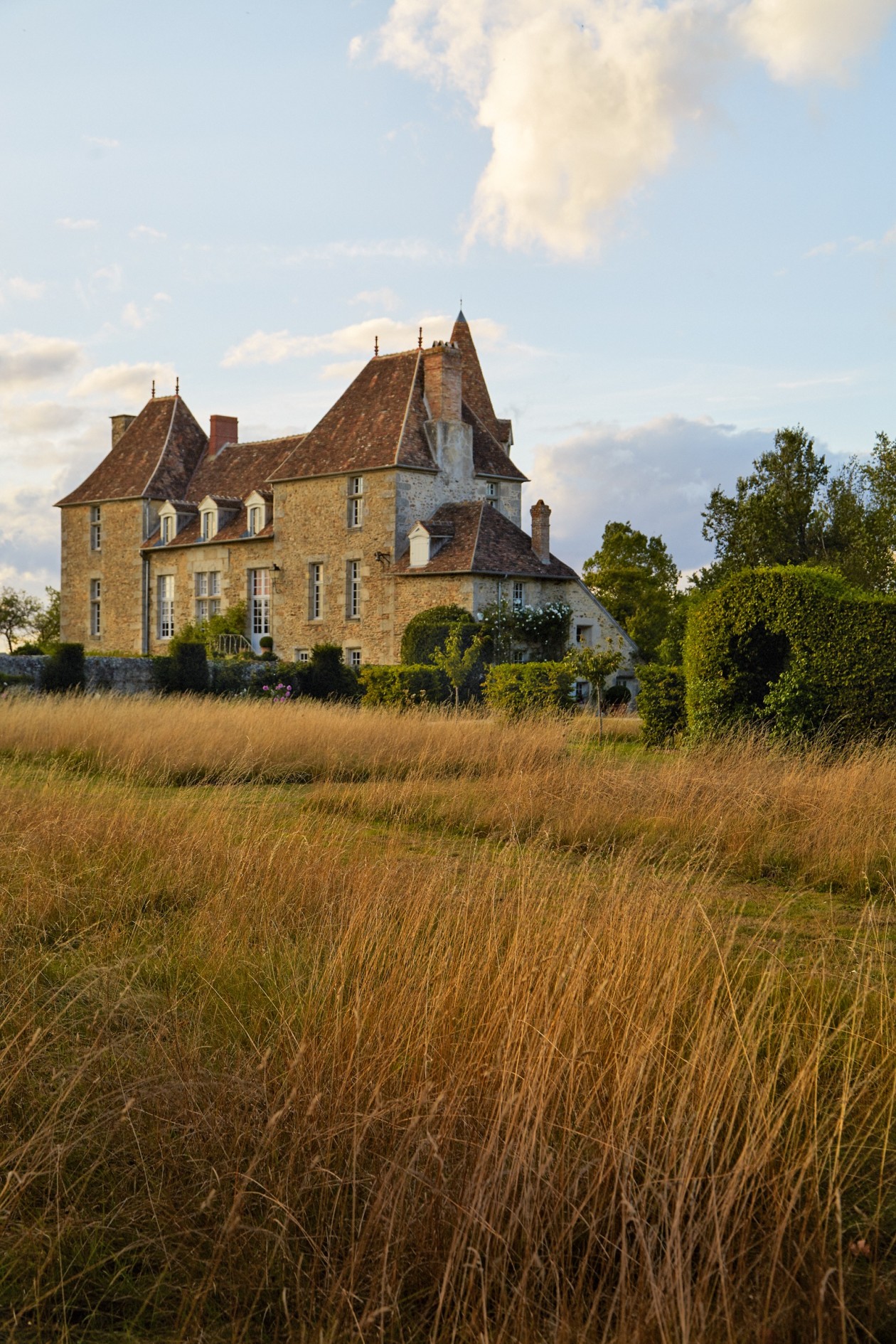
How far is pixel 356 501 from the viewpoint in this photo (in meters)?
36.4

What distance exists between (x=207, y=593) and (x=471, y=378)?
1241 centimetres

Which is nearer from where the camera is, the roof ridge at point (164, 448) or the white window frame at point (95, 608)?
the roof ridge at point (164, 448)

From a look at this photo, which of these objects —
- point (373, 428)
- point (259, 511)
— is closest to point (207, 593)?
point (259, 511)

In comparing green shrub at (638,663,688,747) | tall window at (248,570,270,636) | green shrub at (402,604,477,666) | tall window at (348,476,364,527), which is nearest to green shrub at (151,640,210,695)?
green shrub at (402,604,477,666)

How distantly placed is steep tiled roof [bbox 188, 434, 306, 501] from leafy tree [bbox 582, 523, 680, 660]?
14068 millimetres

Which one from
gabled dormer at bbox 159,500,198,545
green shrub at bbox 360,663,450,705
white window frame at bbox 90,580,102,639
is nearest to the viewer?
green shrub at bbox 360,663,450,705

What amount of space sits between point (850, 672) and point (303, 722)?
693 cm

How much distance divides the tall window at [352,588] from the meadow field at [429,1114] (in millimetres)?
30199

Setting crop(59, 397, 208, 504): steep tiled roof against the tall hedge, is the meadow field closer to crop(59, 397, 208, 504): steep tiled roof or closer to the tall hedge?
the tall hedge

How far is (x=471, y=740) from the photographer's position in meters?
13.4

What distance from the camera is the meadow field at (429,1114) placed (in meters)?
2.76

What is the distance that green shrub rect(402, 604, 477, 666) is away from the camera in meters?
32.8

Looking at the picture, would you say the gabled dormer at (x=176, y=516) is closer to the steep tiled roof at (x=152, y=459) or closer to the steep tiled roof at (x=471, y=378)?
the steep tiled roof at (x=152, y=459)

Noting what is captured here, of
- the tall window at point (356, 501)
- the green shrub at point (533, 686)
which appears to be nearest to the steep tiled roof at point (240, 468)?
the tall window at point (356, 501)
